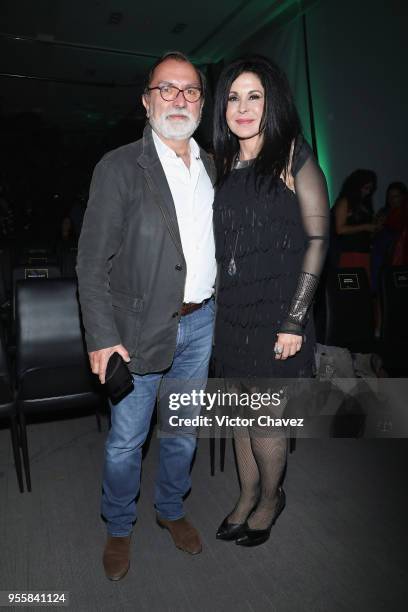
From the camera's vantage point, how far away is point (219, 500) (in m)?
2.14

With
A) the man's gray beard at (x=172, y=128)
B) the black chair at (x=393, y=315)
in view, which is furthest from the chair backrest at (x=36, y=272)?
the black chair at (x=393, y=315)

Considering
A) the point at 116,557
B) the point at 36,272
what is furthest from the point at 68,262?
the point at 116,557

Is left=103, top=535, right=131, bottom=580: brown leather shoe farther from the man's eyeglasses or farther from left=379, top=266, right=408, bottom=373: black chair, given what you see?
left=379, top=266, right=408, bottom=373: black chair

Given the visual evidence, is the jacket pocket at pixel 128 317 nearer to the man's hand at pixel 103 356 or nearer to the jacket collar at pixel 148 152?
the man's hand at pixel 103 356

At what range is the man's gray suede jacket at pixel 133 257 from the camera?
4.79 feet

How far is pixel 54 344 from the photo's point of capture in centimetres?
254

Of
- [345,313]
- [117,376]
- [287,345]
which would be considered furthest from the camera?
[345,313]

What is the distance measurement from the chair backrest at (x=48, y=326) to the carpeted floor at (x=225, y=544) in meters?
0.52

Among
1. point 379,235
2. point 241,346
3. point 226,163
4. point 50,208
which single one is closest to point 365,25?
point 379,235

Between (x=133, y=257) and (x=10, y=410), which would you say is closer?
(x=133, y=257)

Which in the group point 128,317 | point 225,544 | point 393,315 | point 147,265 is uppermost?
point 147,265

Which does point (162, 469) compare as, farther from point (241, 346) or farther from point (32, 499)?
point (32, 499)

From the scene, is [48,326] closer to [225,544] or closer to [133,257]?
[133,257]

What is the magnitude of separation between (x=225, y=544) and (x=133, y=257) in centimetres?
117
